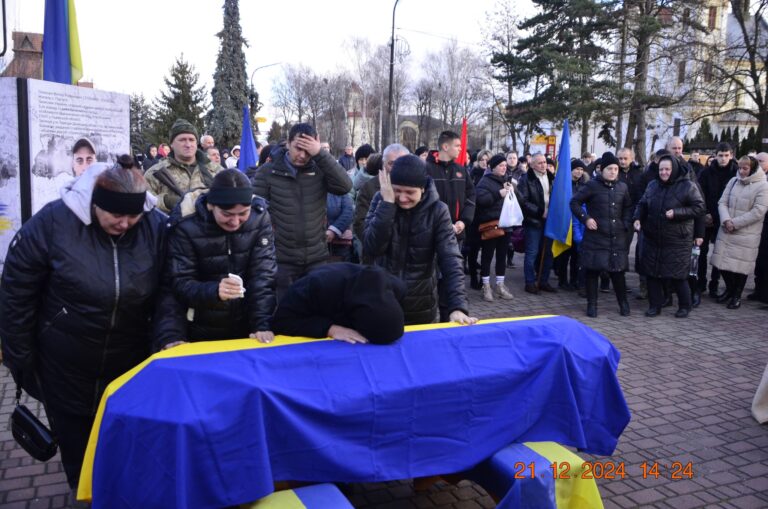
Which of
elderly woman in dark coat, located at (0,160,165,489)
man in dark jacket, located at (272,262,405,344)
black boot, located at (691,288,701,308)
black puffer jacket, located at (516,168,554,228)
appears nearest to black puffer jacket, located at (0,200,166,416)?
elderly woman in dark coat, located at (0,160,165,489)

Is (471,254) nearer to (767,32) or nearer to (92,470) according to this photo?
(92,470)

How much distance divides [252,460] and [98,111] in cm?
450

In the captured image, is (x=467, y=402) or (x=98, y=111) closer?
(x=467, y=402)

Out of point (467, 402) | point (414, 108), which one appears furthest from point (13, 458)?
point (414, 108)

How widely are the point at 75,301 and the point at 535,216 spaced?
7.55m

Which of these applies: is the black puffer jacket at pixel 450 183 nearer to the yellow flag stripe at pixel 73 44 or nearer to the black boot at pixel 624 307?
the black boot at pixel 624 307

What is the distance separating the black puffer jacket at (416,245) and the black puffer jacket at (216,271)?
891 mm

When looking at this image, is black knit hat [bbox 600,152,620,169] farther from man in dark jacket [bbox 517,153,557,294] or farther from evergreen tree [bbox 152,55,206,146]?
evergreen tree [bbox 152,55,206,146]

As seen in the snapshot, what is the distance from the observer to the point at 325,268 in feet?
10.7

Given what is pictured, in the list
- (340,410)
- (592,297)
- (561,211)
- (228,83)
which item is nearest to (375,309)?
(340,410)

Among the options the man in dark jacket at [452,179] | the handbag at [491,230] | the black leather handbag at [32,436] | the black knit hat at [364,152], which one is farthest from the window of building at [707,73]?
the black leather handbag at [32,436]

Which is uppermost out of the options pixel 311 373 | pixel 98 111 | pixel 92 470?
pixel 98 111

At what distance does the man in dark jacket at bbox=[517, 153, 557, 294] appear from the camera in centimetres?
948

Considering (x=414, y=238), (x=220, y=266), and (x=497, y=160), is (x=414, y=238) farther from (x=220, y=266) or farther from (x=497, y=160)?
(x=497, y=160)
